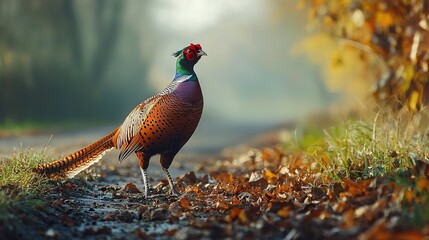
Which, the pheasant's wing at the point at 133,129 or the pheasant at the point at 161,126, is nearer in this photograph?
the pheasant at the point at 161,126

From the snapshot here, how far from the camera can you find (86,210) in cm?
523

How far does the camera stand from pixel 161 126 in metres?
5.59

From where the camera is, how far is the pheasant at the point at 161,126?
5.55m

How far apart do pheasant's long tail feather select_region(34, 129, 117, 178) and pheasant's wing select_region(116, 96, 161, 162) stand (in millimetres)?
197

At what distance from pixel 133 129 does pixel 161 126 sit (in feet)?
1.38

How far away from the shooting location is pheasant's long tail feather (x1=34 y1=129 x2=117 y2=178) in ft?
19.4

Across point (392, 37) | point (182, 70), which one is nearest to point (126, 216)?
point (182, 70)

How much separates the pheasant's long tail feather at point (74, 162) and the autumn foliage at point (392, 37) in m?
3.41

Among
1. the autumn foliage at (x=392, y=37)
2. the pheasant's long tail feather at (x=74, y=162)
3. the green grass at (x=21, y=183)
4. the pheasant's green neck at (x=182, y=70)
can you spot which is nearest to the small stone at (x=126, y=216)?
the green grass at (x=21, y=183)

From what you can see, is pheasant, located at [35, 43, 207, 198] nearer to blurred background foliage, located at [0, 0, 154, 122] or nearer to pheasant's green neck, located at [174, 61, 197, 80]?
pheasant's green neck, located at [174, 61, 197, 80]

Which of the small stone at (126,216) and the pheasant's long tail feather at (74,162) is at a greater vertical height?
the pheasant's long tail feather at (74,162)

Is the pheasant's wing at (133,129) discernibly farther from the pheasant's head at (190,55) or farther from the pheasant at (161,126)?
the pheasant's head at (190,55)

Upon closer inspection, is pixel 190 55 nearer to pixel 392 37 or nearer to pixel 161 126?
pixel 161 126

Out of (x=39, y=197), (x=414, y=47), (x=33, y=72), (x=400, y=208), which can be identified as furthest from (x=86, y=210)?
(x=33, y=72)
